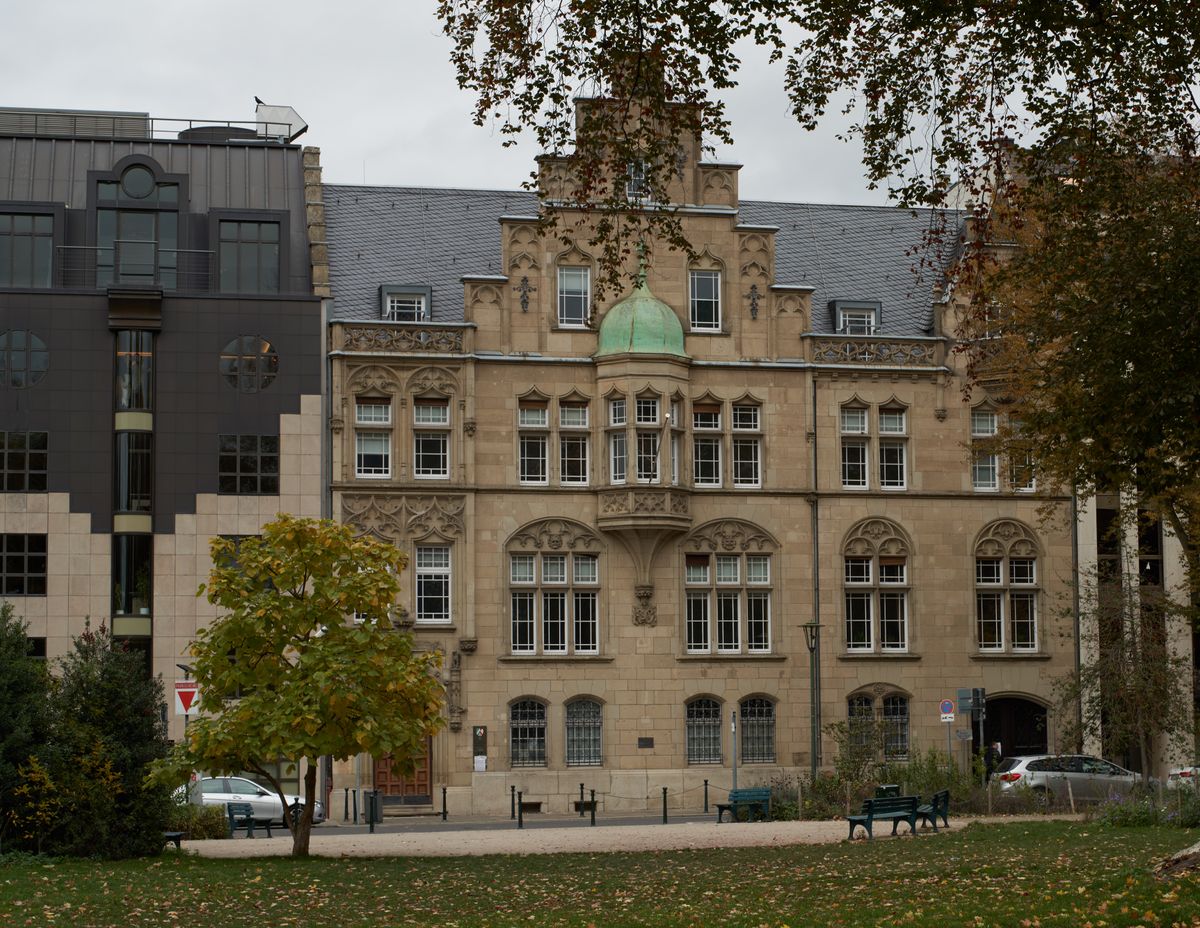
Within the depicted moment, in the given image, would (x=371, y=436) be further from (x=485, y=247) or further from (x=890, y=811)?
(x=890, y=811)

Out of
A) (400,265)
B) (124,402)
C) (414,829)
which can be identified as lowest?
(414,829)

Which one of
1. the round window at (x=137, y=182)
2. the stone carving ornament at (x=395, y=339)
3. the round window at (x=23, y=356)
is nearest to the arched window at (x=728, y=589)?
the stone carving ornament at (x=395, y=339)

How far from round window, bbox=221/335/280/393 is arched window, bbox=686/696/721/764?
14.8m

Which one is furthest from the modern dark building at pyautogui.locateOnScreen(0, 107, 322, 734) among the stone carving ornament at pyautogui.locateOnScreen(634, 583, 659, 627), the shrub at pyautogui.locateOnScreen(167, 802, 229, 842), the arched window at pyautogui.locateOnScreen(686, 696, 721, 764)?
the arched window at pyautogui.locateOnScreen(686, 696, 721, 764)

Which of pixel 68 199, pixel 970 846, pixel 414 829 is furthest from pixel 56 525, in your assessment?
pixel 970 846

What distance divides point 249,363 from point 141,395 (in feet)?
9.88

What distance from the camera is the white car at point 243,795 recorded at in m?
44.2

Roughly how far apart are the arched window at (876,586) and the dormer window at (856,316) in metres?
6.10

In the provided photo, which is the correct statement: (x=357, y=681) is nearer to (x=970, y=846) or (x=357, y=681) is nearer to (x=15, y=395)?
(x=970, y=846)

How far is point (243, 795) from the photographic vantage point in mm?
44781

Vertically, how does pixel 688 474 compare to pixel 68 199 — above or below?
below

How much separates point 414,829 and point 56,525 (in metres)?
13.7

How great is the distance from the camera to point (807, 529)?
53594 millimetres

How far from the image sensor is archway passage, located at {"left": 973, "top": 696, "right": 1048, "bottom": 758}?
54094 mm
